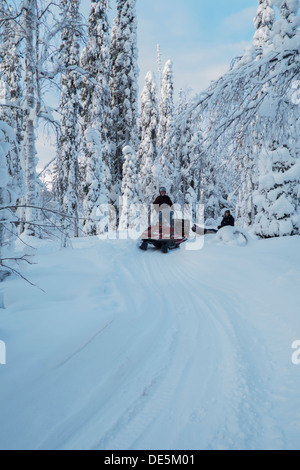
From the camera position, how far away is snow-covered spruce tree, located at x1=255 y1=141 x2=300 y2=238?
8156 mm

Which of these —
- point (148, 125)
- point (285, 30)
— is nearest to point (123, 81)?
point (148, 125)

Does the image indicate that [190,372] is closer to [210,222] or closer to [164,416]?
[164,416]

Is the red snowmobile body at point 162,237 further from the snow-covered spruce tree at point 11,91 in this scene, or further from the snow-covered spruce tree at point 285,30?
the snow-covered spruce tree at point 285,30

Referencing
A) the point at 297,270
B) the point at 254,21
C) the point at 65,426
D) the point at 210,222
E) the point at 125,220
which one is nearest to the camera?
the point at 65,426

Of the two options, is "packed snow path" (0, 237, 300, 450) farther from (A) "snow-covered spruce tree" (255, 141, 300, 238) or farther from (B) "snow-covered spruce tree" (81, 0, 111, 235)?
(B) "snow-covered spruce tree" (81, 0, 111, 235)

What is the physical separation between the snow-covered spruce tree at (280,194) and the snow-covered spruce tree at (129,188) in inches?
428

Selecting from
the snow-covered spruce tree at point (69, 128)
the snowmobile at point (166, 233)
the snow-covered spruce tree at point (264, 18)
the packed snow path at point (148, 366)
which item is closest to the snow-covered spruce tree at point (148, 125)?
the snow-covered spruce tree at point (69, 128)

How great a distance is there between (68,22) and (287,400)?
33.7 ft

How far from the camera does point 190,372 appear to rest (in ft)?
8.37

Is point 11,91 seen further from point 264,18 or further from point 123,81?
point 264,18

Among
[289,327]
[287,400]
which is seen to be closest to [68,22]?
[289,327]

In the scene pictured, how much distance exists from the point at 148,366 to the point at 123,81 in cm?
2025

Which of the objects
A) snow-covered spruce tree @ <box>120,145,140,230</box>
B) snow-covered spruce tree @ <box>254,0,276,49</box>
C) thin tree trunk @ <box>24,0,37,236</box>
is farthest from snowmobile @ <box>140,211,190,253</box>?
snow-covered spruce tree @ <box>254,0,276,49</box>

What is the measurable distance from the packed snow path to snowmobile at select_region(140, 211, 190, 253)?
474cm
